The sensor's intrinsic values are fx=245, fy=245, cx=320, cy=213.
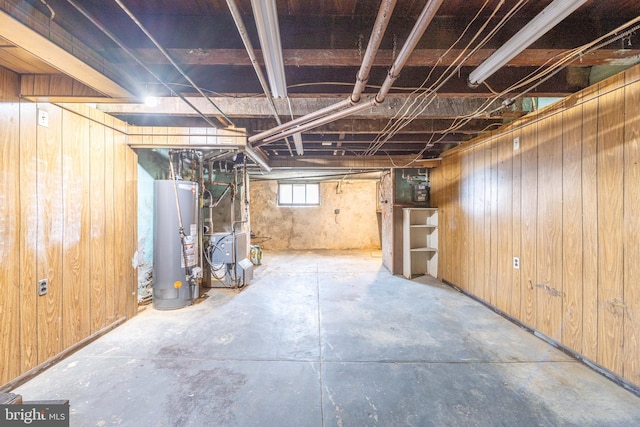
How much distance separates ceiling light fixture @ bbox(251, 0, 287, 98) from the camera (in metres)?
0.94

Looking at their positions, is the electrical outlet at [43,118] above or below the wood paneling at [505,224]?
above

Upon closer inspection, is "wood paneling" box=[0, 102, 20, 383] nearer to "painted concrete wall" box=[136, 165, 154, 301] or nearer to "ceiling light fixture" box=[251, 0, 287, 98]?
"painted concrete wall" box=[136, 165, 154, 301]

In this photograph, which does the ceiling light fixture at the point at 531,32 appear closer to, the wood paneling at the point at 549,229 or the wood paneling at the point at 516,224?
the wood paneling at the point at 549,229

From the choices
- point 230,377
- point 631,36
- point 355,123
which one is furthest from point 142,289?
point 631,36

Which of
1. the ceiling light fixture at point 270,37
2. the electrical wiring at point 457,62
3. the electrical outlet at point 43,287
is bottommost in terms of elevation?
the electrical outlet at point 43,287

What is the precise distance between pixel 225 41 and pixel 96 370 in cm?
246

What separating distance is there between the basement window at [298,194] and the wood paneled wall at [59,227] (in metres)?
4.76

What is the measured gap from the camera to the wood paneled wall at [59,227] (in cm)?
159

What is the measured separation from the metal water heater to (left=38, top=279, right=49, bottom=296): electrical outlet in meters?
1.08

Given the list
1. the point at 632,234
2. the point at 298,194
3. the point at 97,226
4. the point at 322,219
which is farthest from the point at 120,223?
the point at 322,219

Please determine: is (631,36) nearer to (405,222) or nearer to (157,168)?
(405,222)

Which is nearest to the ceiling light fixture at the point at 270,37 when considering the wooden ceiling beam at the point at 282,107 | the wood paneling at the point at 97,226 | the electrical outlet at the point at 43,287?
the wooden ceiling beam at the point at 282,107

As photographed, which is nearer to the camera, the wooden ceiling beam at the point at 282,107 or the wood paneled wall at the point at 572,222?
the wood paneled wall at the point at 572,222

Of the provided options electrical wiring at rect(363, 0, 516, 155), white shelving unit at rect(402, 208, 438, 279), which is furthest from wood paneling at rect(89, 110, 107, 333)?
white shelving unit at rect(402, 208, 438, 279)
